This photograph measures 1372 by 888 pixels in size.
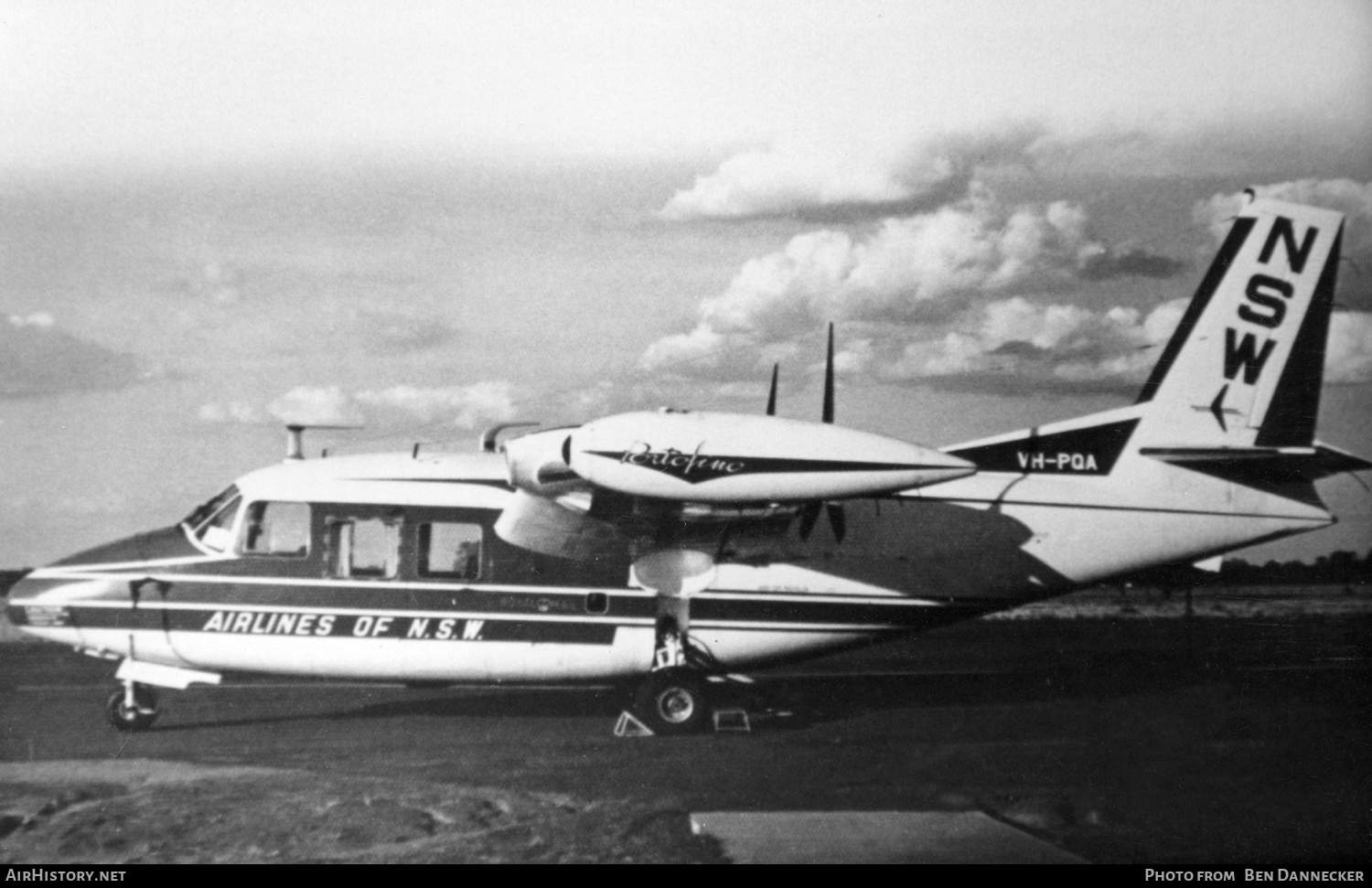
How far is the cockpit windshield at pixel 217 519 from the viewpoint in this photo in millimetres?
10609

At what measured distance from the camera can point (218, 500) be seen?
426 inches

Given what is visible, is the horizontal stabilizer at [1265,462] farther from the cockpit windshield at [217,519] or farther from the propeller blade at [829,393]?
the cockpit windshield at [217,519]

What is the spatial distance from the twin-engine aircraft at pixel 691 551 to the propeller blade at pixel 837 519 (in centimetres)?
3

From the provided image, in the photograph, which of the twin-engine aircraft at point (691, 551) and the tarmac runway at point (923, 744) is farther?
the twin-engine aircraft at point (691, 551)

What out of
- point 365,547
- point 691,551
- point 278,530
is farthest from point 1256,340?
point 278,530

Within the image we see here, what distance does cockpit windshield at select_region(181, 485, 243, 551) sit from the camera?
1061 cm

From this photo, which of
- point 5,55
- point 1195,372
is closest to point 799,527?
point 1195,372

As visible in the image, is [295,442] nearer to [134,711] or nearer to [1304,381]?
[134,711]

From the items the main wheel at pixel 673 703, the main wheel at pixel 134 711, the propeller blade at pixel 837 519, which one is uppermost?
the propeller blade at pixel 837 519

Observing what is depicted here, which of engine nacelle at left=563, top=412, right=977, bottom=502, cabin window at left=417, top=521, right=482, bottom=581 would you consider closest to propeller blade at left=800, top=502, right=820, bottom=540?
engine nacelle at left=563, top=412, right=977, bottom=502

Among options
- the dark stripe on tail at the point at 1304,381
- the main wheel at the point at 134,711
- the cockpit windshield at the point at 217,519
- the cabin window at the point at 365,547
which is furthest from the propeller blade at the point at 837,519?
the main wheel at the point at 134,711

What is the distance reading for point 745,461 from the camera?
855 centimetres

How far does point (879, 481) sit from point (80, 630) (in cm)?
754

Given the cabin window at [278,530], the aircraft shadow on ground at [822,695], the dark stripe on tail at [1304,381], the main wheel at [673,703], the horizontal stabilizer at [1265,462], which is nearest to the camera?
the horizontal stabilizer at [1265,462]
